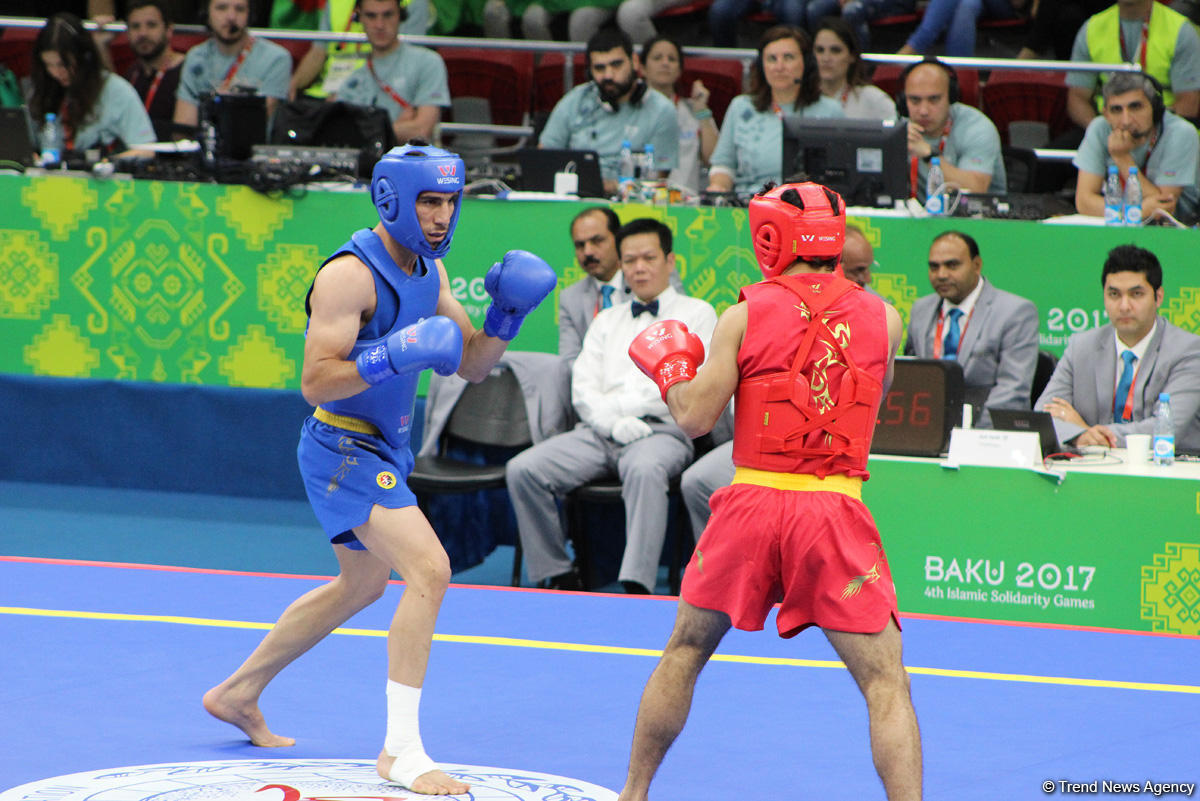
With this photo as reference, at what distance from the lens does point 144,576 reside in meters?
6.74

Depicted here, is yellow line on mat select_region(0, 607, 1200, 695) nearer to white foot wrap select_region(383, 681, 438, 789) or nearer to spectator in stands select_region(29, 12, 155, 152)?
white foot wrap select_region(383, 681, 438, 789)

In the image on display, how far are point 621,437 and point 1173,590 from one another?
2.44 metres

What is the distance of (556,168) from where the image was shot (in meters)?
8.66

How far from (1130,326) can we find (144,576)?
440 cm

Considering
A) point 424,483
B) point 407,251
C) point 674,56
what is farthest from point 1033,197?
point 407,251

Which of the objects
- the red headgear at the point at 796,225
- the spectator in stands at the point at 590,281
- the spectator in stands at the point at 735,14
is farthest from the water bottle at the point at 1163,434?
the spectator in stands at the point at 735,14

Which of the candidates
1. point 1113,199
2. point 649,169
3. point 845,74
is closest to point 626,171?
point 649,169

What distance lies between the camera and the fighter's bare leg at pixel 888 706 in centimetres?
351

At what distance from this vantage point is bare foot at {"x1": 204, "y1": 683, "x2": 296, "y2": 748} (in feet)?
15.1

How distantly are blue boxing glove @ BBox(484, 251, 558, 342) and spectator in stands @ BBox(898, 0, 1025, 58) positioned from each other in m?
7.28

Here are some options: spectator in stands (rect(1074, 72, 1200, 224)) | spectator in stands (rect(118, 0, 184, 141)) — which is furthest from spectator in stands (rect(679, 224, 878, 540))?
spectator in stands (rect(118, 0, 184, 141))

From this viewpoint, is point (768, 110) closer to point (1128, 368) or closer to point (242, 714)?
point (1128, 368)

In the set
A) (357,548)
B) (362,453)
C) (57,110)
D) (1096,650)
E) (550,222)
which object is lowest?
(1096,650)

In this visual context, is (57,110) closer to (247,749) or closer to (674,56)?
(674,56)
